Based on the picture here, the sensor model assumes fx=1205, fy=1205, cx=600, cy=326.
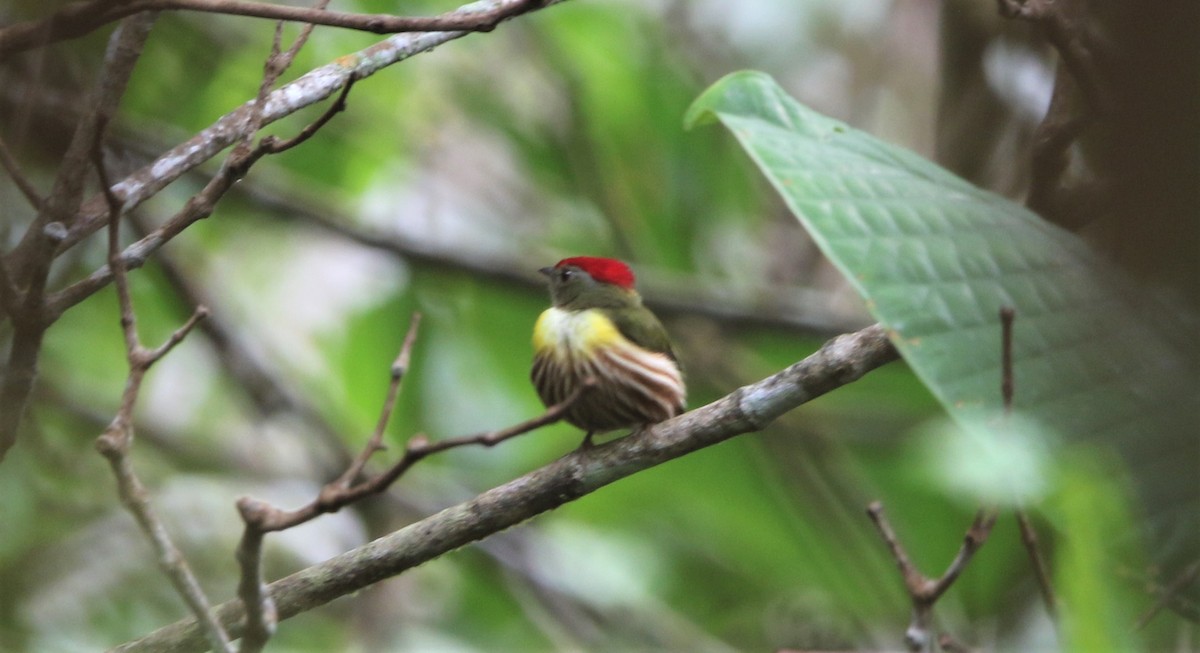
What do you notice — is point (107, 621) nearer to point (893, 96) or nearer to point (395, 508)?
point (395, 508)

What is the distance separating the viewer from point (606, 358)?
2727 millimetres

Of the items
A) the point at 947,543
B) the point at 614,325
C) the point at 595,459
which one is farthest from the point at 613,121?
the point at 595,459

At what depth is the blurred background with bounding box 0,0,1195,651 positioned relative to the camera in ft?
12.5

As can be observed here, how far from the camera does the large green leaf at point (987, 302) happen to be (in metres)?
0.95

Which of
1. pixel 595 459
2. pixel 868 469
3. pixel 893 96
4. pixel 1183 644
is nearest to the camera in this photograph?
Answer: pixel 1183 644

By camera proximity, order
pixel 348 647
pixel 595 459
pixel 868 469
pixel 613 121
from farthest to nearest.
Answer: pixel 613 121, pixel 868 469, pixel 348 647, pixel 595 459

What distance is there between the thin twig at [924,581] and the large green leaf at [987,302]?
2.31 feet

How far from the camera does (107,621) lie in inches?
145

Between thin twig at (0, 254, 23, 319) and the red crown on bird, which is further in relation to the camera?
the red crown on bird

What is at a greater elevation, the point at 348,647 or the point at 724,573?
the point at 348,647

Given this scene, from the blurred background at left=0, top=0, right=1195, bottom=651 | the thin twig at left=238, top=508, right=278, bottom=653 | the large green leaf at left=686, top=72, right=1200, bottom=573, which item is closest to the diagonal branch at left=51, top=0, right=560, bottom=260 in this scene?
the large green leaf at left=686, top=72, right=1200, bottom=573

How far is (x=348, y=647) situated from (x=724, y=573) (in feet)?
4.97

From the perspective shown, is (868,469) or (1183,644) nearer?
(1183,644)

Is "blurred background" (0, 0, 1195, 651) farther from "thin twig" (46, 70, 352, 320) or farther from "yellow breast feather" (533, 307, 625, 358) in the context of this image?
"thin twig" (46, 70, 352, 320)
